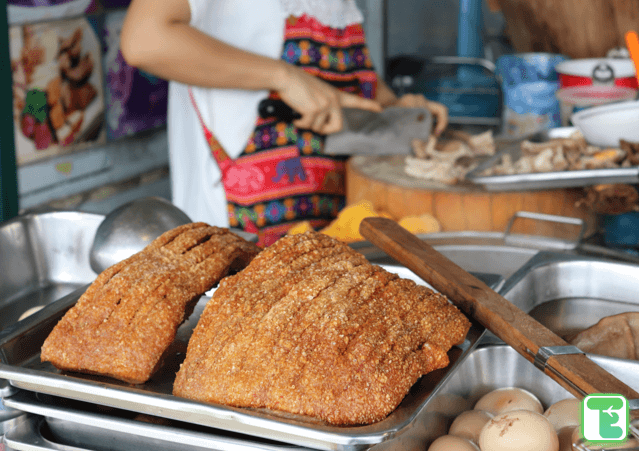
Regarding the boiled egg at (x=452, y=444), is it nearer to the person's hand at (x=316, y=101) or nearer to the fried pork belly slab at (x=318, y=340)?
the fried pork belly slab at (x=318, y=340)

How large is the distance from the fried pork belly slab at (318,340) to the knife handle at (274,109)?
52.6 inches

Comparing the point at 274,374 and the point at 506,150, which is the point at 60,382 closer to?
the point at 274,374

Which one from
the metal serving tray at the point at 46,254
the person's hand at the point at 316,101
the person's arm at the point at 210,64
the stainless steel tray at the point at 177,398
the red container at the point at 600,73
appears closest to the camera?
the stainless steel tray at the point at 177,398

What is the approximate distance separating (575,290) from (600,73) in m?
1.46

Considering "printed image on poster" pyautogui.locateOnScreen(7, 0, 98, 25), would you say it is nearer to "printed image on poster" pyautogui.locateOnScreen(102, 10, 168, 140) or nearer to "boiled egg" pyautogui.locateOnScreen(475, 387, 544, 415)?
"printed image on poster" pyautogui.locateOnScreen(102, 10, 168, 140)

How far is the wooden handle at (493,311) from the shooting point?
2.25ft

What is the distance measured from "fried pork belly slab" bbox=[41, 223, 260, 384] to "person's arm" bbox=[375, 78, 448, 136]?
1626mm

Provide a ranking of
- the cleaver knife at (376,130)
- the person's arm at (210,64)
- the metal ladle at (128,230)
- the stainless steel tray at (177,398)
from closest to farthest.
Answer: the stainless steel tray at (177,398), the metal ladle at (128,230), the person's arm at (210,64), the cleaver knife at (376,130)

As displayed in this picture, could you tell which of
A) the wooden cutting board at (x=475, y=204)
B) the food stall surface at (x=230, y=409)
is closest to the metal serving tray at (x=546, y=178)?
the wooden cutting board at (x=475, y=204)

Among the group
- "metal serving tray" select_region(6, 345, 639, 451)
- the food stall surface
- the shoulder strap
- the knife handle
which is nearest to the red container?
the knife handle

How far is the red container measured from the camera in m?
2.34

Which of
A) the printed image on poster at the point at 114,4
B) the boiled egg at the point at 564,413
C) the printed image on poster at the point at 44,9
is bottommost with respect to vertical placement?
the boiled egg at the point at 564,413

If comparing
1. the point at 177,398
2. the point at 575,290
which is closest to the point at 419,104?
the point at 575,290

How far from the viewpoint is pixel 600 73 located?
2.34m
